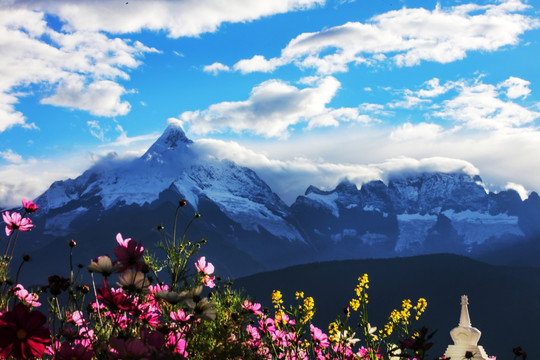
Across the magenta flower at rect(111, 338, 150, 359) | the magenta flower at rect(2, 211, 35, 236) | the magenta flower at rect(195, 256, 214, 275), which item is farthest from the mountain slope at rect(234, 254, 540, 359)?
the magenta flower at rect(111, 338, 150, 359)

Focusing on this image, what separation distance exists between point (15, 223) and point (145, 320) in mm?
1151

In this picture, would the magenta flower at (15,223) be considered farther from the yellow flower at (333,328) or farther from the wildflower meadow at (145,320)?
the yellow flower at (333,328)

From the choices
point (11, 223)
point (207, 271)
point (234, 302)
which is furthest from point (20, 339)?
point (234, 302)

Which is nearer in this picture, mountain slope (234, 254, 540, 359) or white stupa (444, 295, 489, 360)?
white stupa (444, 295, 489, 360)

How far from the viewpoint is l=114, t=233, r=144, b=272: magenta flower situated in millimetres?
2727

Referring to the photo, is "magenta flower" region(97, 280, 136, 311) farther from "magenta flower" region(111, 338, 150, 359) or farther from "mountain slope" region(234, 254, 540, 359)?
"mountain slope" region(234, 254, 540, 359)

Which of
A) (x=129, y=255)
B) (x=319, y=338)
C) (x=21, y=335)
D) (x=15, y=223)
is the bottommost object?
(x=319, y=338)

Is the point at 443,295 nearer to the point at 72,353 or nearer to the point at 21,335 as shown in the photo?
the point at 72,353

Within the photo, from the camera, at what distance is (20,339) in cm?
208

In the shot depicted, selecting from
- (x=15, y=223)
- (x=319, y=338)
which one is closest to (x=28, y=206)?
(x=15, y=223)

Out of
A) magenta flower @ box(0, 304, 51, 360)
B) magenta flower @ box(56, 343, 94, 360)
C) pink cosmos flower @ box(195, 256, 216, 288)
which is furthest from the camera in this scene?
pink cosmos flower @ box(195, 256, 216, 288)

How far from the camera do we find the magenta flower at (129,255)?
2.73 meters

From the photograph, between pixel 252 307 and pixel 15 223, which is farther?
pixel 252 307

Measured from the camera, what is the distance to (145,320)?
3059 millimetres
